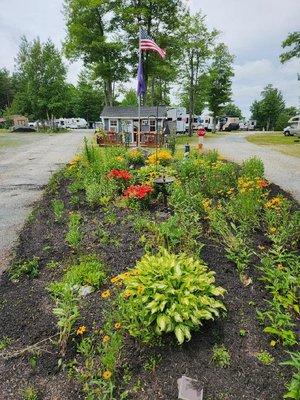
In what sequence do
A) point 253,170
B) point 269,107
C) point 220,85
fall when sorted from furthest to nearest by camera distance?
point 269,107 → point 220,85 → point 253,170

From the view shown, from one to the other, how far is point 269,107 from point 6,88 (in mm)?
61099

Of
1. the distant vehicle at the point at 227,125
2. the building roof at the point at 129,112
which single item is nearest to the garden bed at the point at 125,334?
the building roof at the point at 129,112

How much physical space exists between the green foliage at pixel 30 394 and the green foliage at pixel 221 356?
152cm

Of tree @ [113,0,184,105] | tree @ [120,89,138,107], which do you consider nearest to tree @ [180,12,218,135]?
tree @ [113,0,184,105]

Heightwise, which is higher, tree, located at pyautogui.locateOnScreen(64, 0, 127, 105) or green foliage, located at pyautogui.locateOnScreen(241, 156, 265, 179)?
tree, located at pyautogui.locateOnScreen(64, 0, 127, 105)

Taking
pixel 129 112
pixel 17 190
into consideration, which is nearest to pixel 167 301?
pixel 17 190

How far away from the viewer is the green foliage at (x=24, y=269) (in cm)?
440

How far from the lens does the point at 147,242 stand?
4637 millimetres

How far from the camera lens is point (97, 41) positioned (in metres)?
29.9

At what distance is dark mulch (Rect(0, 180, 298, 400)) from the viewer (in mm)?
2643

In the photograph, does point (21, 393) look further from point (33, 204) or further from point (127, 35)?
point (127, 35)

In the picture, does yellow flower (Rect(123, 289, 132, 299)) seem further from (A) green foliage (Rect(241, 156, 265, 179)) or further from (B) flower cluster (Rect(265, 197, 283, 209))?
(A) green foliage (Rect(241, 156, 265, 179))

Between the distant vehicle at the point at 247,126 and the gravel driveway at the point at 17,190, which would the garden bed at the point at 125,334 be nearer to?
the gravel driveway at the point at 17,190

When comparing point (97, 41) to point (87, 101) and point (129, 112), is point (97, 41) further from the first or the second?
point (87, 101)
